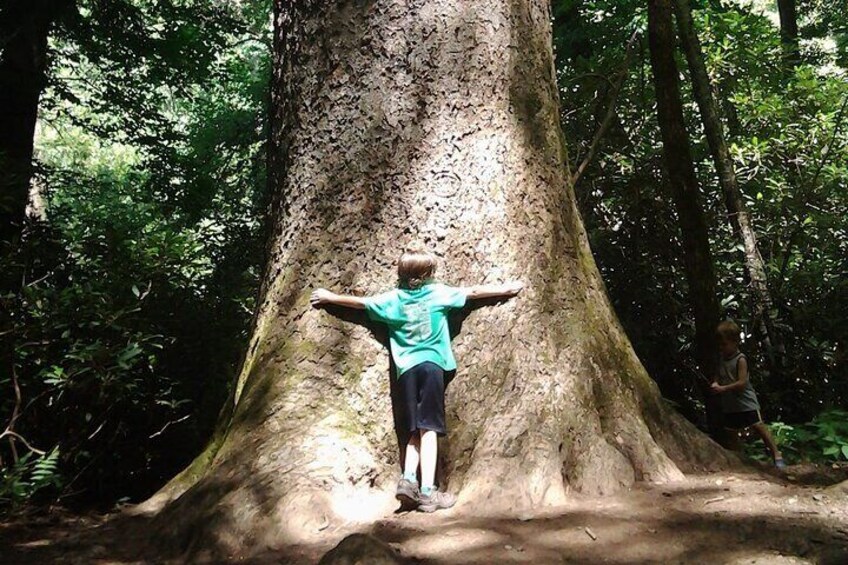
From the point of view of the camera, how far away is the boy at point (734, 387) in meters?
6.01

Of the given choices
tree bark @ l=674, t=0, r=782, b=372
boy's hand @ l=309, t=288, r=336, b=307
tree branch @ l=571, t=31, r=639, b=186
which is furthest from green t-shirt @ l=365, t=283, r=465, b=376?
tree bark @ l=674, t=0, r=782, b=372

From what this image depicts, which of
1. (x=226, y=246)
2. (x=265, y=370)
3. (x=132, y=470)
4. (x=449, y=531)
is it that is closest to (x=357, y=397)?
(x=265, y=370)

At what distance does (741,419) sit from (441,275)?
345cm

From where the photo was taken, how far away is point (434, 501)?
371 centimetres

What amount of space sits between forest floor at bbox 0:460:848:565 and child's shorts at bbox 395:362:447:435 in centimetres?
47

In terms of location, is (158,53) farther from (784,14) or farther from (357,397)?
(784,14)

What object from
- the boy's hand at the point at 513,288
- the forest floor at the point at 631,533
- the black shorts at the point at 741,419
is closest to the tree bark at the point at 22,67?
the forest floor at the point at 631,533

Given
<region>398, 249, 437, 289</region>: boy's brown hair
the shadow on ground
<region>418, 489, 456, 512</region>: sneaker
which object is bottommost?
the shadow on ground

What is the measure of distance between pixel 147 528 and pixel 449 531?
5.60 feet

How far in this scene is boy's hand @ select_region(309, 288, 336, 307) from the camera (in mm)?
4160

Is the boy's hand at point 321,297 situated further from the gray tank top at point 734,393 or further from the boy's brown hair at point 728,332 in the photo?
the gray tank top at point 734,393

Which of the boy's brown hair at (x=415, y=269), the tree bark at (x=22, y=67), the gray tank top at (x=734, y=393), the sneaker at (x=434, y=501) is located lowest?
the sneaker at (x=434, y=501)

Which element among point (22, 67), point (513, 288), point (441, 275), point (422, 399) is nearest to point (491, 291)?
point (513, 288)

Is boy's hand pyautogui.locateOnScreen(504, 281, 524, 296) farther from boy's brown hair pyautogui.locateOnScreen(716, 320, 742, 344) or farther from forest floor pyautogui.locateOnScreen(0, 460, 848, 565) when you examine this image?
boy's brown hair pyautogui.locateOnScreen(716, 320, 742, 344)
